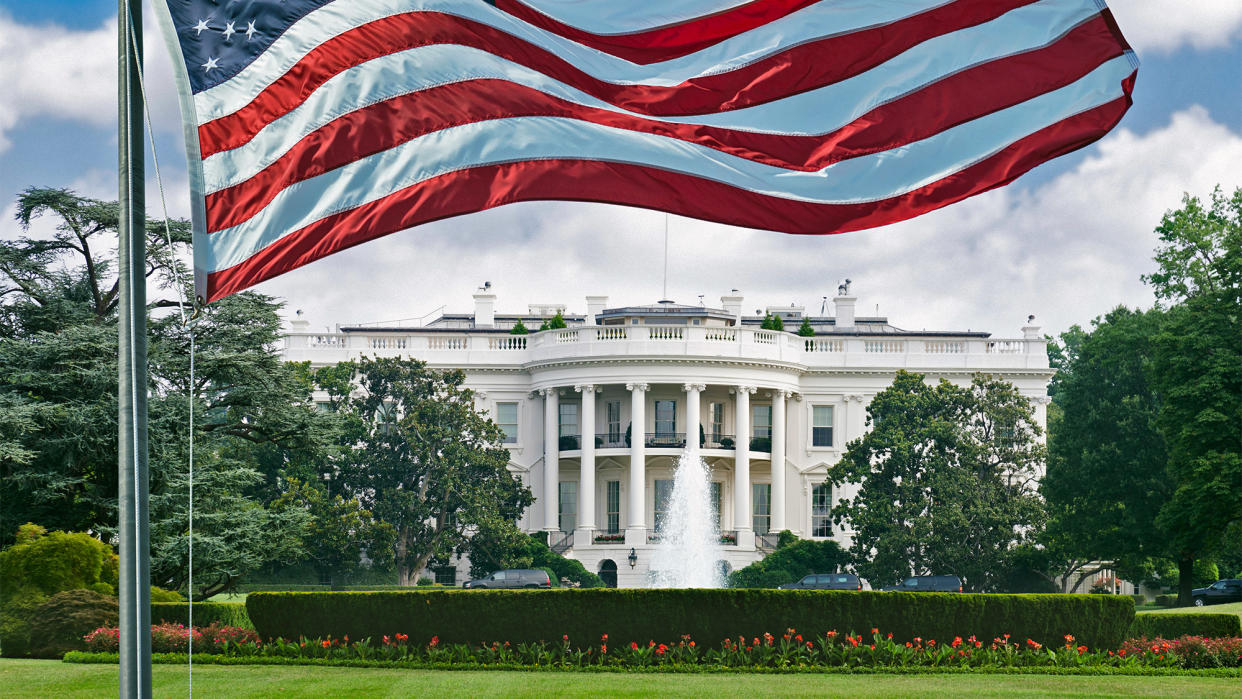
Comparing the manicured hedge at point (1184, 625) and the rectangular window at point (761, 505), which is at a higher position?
the manicured hedge at point (1184, 625)

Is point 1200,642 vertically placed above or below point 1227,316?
below

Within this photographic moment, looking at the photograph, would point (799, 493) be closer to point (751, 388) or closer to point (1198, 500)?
point (751, 388)

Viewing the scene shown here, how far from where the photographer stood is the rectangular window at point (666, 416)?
185 feet

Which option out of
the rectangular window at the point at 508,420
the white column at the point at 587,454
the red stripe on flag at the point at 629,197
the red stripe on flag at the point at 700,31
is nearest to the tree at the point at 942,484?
the white column at the point at 587,454

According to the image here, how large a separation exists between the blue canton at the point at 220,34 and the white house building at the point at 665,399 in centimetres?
4557

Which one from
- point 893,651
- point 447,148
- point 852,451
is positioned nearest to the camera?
point 447,148

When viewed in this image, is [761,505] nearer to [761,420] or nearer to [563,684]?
[761,420]

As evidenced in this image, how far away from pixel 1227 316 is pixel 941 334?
24.6 meters

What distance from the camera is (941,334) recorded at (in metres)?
59.3

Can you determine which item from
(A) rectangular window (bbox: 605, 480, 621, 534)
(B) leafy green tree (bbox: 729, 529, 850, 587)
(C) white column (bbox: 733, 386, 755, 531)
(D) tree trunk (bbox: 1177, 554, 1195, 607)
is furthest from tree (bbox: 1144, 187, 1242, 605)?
(A) rectangular window (bbox: 605, 480, 621, 534)

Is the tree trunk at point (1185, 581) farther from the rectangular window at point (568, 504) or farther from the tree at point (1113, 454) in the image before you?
the rectangular window at point (568, 504)

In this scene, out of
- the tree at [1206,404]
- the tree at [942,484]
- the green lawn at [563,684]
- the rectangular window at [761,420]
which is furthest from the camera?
the rectangular window at [761,420]

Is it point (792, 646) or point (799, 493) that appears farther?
point (799, 493)

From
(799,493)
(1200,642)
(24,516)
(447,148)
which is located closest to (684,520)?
(799,493)
